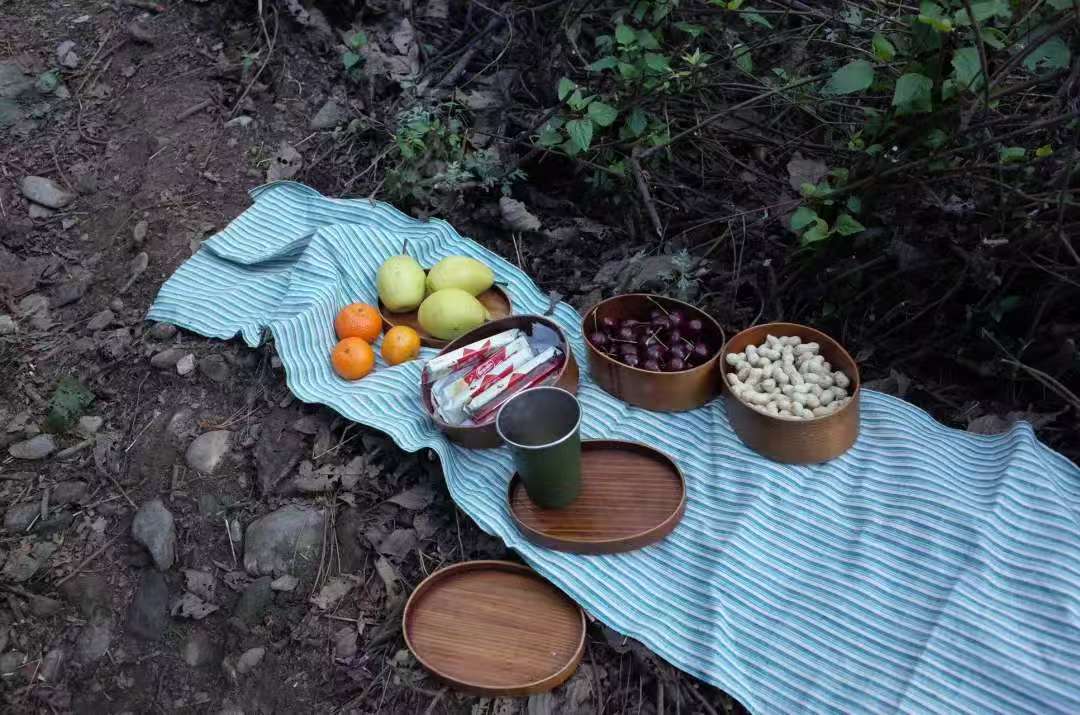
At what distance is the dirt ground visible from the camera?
7.61 ft

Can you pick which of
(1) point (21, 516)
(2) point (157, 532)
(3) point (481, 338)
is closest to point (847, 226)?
(3) point (481, 338)

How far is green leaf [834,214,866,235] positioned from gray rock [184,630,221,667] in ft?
8.04

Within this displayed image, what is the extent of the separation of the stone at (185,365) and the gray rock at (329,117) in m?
1.64

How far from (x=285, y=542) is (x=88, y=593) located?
667 mm

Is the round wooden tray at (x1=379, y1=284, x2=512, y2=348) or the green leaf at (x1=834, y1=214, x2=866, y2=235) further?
the round wooden tray at (x1=379, y1=284, x2=512, y2=348)

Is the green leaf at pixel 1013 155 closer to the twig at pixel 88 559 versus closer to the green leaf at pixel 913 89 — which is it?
the green leaf at pixel 913 89

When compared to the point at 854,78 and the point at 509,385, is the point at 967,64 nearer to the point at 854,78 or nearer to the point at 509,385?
the point at 854,78

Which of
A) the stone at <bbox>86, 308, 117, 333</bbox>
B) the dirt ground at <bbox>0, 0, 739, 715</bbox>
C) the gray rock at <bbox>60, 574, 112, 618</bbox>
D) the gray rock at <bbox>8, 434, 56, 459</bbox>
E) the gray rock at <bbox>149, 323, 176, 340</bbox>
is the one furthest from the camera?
the stone at <bbox>86, 308, 117, 333</bbox>

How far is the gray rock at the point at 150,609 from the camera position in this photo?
246 centimetres

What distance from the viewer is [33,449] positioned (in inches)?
116

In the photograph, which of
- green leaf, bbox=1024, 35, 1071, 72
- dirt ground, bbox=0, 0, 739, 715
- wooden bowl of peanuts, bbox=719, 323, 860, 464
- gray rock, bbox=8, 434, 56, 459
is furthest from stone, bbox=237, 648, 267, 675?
green leaf, bbox=1024, 35, 1071, 72

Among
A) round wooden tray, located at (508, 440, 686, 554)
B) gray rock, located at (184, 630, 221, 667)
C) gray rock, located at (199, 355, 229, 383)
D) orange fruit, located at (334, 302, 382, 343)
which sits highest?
round wooden tray, located at (508, 440, 686, 554)

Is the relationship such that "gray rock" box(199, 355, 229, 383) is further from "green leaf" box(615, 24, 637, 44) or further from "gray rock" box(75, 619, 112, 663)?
"green leaf" box(615, 24, 637, 44)

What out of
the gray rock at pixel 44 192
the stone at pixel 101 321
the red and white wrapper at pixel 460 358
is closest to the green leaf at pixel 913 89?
the red and white wrapper at pixel 460 358
